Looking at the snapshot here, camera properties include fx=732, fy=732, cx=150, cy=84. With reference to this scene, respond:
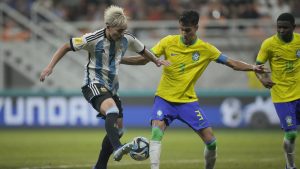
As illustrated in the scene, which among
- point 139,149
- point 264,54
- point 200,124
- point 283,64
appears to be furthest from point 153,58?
point 283,64

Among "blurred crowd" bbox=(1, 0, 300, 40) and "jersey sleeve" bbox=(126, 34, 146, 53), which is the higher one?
"blurred crowd" bbox=(1, 0, 300, 40)

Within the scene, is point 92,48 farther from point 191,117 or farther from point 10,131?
point 10,131

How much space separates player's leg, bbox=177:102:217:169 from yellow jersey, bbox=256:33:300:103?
63.7 inches

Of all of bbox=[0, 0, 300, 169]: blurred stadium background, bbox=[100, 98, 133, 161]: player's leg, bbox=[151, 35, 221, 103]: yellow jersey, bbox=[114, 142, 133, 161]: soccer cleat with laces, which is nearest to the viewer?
bbox=[114, 142, 133, 161]: soccer cleat with laces

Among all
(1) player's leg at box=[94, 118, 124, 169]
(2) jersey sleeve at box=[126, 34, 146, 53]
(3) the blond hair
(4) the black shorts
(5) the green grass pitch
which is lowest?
(5) the green grass pitch

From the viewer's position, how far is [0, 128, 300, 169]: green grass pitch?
12.6 meters

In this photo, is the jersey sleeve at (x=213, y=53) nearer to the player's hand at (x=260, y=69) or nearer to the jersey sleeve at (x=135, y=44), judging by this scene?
the player's hand at (x=260, y=69)

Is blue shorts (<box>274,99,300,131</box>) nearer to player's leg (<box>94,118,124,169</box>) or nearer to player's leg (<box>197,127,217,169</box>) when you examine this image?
player's leg (<box>197,127,217,169</box>)

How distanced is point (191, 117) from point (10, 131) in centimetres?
1289

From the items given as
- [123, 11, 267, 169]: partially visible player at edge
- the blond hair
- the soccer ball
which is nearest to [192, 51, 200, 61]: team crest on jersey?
[123, 11, 267, 169]: partially visible player at edge

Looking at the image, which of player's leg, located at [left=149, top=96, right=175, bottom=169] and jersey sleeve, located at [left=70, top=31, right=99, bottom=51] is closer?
player's leg, located at [left=149, top=96, right=175, bottom=169]

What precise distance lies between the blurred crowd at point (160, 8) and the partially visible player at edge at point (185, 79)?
13.2 m

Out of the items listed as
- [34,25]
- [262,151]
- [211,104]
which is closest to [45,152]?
[262,151]

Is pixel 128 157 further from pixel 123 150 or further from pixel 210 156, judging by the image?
pixel 123 150
